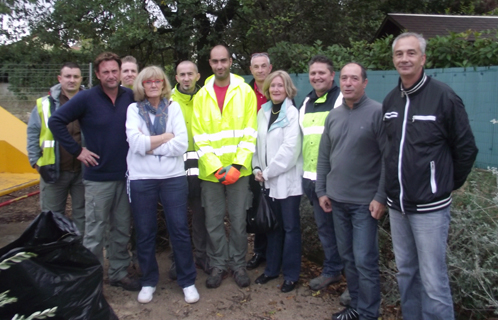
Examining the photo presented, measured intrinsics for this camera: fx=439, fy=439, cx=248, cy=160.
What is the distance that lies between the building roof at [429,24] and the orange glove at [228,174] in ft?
30.4

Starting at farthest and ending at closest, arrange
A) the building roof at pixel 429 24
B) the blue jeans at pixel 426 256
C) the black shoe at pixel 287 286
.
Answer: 1. the building roof at pixel 429 24
2. the black shoe at pixel 287 286
3. the blue jeans at pixel 426 256

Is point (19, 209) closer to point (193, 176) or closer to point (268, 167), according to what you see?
point (193, 176)

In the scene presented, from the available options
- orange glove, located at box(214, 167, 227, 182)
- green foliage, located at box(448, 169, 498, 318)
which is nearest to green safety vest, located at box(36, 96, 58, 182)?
orange glove, located at box(214, 167, 227, 182)

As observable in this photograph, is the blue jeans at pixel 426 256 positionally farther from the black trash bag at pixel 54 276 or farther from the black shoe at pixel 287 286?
the black trash bag at pixel 54 276

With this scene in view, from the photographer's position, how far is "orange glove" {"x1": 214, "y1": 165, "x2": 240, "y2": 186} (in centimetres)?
379

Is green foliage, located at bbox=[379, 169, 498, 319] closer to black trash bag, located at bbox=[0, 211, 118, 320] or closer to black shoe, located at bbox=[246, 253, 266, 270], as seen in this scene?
black shoe, located at bbox=[246, 253, 266, 270]

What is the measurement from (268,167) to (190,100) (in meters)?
1.05

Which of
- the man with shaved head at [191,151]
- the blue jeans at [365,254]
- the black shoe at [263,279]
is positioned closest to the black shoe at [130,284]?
the man with shaved head at [191,151]

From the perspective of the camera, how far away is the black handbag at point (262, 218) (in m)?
3.93

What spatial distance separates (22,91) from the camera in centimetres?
1061

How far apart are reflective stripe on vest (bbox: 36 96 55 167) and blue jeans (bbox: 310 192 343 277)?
2.37m

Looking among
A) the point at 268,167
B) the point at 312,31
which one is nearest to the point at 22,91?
the point at 312,31

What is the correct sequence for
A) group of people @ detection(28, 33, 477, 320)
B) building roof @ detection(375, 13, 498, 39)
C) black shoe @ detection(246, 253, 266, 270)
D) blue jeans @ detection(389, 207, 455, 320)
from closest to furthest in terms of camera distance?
blue jeans @ detection(389, 207, 455, 320) → group of people @ detection(28, 33, 477, 320) → black shoe @ detection(246, 253, 266, 270) → building roof @ detection(375, 13, 498, 39)

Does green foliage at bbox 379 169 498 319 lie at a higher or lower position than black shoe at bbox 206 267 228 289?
higher
